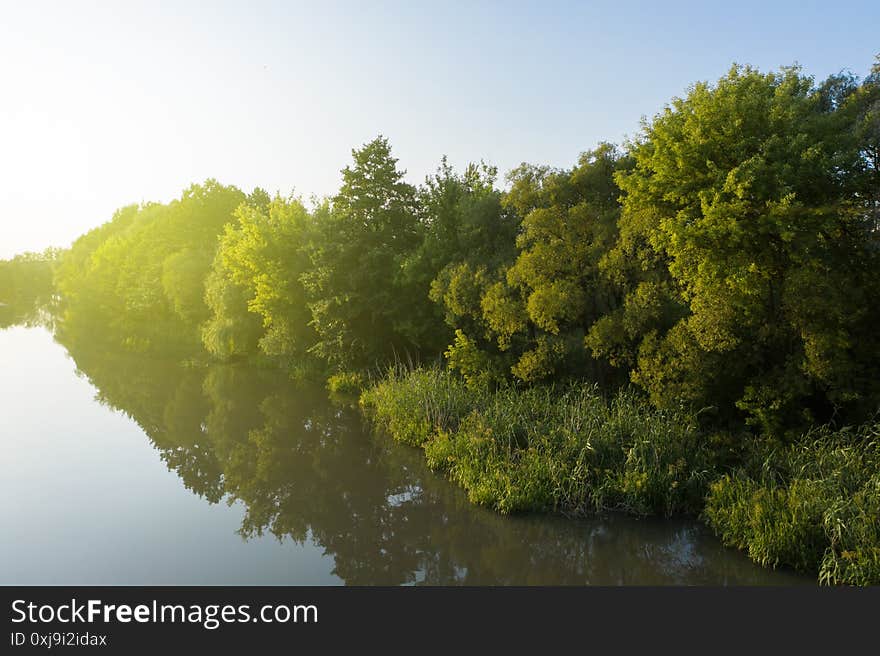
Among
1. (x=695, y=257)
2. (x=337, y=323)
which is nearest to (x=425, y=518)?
(x=695, y=257)

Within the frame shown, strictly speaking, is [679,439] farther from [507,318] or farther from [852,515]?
[507,318]

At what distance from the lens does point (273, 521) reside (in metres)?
14.6

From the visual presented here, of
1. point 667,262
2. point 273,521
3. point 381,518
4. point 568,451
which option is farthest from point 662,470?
point 273,521

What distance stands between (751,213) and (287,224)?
26150 mm

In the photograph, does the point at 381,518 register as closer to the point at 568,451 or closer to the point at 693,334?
the point at 568,451

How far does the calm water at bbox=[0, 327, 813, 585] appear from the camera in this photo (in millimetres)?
11633

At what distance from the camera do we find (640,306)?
618 inches

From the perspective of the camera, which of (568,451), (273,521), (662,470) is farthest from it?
(568,451)

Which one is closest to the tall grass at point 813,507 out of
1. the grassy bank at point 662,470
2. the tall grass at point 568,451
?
the grassy bank at point 662,470

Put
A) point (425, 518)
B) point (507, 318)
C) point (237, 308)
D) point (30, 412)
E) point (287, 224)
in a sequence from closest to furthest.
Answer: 1. point (425, 518)
2. point (507, 318)
3. point (30, 412)
4. point (287, 224)
5. point (237, 308)

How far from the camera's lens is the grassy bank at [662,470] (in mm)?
10773

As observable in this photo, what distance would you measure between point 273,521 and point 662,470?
1002 centimetres

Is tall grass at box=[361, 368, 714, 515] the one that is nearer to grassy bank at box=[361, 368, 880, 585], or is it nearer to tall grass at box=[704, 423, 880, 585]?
grassy bank at box=[361, 368, 880, 585]

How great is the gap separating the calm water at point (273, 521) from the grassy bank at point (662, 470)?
0.52 m
